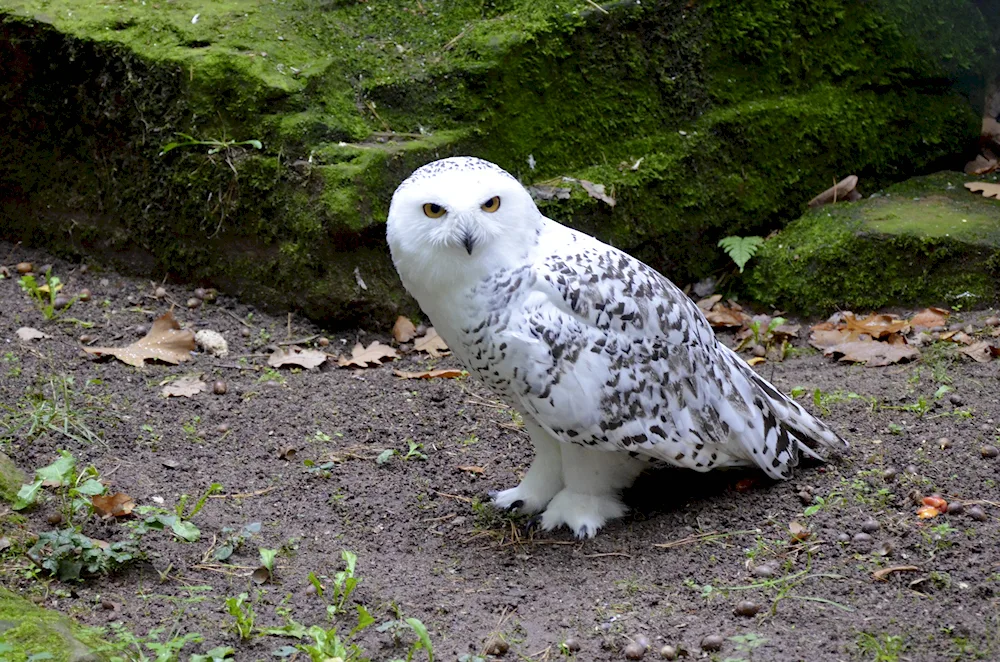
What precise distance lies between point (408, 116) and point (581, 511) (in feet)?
9.03

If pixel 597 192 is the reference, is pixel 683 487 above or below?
below

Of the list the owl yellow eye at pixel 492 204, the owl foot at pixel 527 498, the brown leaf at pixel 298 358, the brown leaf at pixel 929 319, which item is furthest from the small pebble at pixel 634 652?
the brown leaf at pixel 929 319

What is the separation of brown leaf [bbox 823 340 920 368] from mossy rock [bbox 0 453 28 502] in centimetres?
373

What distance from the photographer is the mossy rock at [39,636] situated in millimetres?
2459

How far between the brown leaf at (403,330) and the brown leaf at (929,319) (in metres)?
2.60

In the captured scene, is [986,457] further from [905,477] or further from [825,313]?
[825,313]

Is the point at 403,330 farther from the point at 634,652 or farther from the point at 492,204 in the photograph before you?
the point at 634,652

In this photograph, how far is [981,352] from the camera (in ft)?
16.0

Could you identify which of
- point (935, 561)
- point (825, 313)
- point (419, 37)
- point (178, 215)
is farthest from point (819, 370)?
point (178, 215)

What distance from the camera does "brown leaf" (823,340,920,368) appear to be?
500cm

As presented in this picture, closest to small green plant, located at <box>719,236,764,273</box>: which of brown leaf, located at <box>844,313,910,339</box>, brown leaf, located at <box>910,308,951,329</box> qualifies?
brown leaf, located at <box>844,313,910,339</box>

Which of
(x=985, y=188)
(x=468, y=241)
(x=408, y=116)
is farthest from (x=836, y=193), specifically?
(x=468, y=241)

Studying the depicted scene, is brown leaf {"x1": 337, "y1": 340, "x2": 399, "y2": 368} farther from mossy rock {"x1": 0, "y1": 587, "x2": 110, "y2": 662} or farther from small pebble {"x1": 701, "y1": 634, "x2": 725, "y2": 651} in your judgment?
small pebble {"x1": 701, "y1": 634, "x2": 725, "y2": 651}

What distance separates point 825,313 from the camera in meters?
5.75
